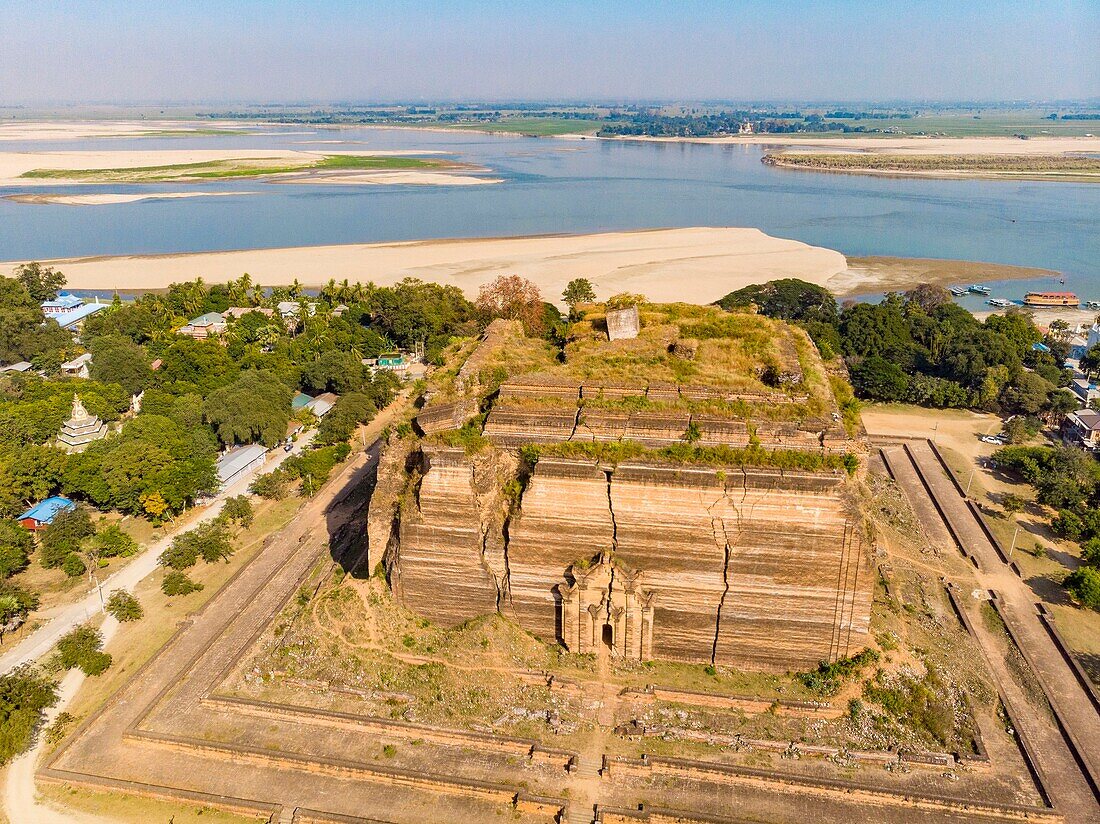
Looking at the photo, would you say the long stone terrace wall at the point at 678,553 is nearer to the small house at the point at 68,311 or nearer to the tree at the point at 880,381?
the tree at the point at 880,381

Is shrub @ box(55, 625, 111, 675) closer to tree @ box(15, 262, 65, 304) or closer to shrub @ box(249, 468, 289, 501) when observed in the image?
shrub @ box(249, 468, 289, 501)

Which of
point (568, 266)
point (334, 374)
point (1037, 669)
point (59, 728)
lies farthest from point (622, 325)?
point (568, 266)

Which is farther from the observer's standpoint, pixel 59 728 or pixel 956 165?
pixel 956 165

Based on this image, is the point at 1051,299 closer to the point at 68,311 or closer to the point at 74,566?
the point at 74,566

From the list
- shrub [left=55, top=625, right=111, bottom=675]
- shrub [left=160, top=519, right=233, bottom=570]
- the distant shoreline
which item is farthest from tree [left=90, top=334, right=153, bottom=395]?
the distant shoreline

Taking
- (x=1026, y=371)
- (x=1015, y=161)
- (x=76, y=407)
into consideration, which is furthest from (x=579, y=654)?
(x=1015, y=161)

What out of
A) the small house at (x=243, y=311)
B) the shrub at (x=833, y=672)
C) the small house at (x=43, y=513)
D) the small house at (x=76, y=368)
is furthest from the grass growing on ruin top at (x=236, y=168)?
the shrub at (x=833, y=672)

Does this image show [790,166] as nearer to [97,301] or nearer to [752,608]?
[97,301]

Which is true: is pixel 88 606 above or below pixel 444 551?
below
